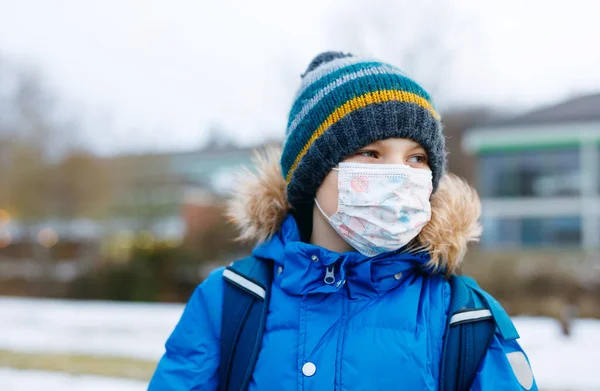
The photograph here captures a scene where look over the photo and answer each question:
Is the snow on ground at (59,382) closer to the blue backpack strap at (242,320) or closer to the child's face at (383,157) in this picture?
the blue backpack strap at (242,320)

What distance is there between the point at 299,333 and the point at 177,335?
0.42 metres

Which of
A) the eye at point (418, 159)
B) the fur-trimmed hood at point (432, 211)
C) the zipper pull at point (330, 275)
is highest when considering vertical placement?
the eye at point (418, 159)

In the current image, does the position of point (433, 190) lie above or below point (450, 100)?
below

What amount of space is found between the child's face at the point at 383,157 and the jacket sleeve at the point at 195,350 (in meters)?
0.47

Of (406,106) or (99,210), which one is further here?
(99,210)

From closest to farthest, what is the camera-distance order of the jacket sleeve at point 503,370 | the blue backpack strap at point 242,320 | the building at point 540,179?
1. the jacket sleeve at point 503,370
2. the blue backpack strap at point 242,320
3. the building at point 540,179

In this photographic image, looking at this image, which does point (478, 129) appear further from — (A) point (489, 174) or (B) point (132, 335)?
(B) point (132, 335)

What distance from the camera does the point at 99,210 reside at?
18094mm

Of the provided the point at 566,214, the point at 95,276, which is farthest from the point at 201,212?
the point at 566,214

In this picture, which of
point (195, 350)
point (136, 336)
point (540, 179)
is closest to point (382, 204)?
point (195, 350)

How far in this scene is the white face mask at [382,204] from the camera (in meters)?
1.80

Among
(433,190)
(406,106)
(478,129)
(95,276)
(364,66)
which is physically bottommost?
(95,276)

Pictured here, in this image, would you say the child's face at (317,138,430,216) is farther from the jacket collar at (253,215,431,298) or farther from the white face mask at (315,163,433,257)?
the jacket collar at (253,215,431,298)

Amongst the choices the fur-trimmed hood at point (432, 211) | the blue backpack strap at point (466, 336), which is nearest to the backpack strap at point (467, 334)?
the blue backpack strap at point (466, 336)
